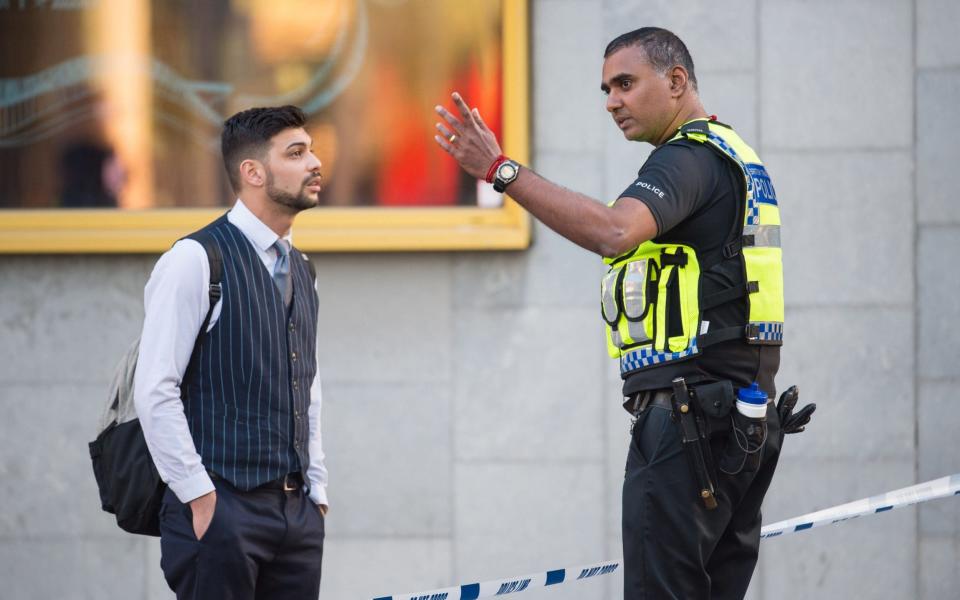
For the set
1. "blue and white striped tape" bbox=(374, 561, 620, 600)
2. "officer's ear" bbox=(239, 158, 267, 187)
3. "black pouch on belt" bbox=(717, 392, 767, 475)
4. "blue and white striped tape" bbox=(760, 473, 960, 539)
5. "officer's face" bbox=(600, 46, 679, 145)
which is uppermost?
"officer's face" bbox=(600, 46, 679, 145)

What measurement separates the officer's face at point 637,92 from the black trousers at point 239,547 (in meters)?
1.55

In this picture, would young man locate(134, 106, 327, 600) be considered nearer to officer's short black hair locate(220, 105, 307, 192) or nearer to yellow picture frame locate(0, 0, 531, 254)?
officer's short black hair locate(220, 105, 307, 192)

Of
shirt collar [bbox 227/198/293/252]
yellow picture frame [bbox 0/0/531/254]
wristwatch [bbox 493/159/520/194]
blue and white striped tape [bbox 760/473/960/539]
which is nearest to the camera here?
wristwatch [bbox 493/159/520/194]

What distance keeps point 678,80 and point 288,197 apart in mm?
1263

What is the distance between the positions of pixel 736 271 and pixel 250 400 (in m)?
1.49

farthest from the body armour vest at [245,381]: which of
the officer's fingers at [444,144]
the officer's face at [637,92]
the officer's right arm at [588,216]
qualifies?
the officer's face at [637,92]

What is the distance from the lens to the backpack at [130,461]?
3631 millimetres

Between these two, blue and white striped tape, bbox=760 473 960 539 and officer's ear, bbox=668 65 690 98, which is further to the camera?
blue and white striped tape, bbox=760 473 960 539

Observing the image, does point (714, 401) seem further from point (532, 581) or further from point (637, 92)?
point (532, 581)

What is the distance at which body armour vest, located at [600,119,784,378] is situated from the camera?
11.2 feet

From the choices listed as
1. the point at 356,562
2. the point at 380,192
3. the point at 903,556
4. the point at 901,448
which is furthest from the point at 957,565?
the point at 380,192

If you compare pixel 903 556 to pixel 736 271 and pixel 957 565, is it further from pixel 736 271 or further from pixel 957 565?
pixel 736 271

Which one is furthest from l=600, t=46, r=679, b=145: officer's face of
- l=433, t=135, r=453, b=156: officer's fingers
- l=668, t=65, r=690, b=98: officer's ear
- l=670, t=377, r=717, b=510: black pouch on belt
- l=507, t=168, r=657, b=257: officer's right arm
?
l=670, t=377, r=717, b=510: black pouch on belt

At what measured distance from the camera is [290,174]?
3.84 m
